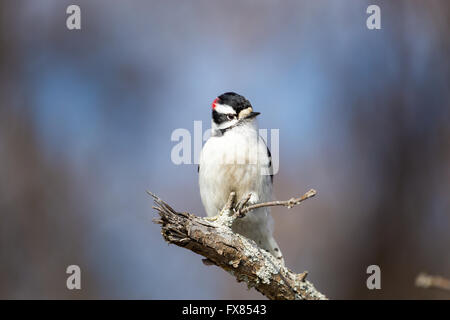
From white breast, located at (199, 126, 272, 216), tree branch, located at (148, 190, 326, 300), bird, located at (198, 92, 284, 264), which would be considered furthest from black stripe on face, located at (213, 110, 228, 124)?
tree branch, located at (148, 190, 326, 300)

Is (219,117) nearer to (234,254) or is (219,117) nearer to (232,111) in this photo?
(232,111)

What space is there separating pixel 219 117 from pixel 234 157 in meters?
0.40

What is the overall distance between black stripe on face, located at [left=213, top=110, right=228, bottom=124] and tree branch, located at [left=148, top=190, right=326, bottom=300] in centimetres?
126

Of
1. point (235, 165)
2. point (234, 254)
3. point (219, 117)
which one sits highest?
point (219, 117)

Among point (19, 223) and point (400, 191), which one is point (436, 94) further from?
point (19, 223)

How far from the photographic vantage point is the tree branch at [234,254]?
10.1 ft

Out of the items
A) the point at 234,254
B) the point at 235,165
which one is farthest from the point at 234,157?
the point at 234,254

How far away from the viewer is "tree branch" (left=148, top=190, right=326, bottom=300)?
307 cm

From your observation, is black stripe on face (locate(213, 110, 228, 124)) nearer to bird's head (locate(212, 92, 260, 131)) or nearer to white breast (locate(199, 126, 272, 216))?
bird's head (locate(212, 92, 260, 131))

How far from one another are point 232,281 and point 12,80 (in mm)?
4310

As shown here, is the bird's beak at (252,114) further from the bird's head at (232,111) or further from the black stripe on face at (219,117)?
the black stripe on face at (219,117)

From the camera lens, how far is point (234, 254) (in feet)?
10.5

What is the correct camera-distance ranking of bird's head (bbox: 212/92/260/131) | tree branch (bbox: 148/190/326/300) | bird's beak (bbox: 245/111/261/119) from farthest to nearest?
1. bird's head (bbox: 212/92/260/131)
2. bird's beak (bbox: 245/111/261/119)
3. tree branch (bbox: 148/190/326/300)
